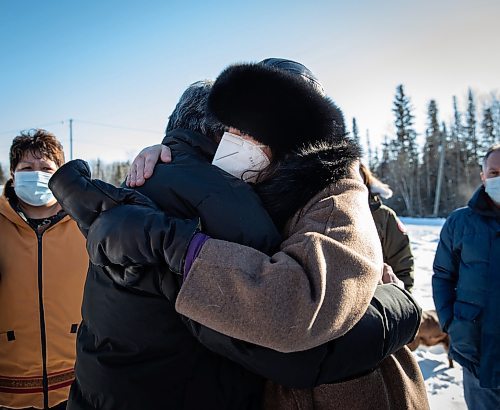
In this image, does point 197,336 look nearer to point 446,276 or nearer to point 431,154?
point 446,276

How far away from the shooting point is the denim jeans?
8.50 ft

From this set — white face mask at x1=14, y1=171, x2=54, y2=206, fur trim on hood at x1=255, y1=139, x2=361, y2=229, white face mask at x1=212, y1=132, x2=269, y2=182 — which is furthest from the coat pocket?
white face mask at x1=14, y1=171, x2=54, y2=206

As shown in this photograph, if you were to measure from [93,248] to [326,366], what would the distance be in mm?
650

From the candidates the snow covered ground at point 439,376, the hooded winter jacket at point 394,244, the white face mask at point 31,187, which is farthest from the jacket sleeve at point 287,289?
the snow covered ground at point 439,376

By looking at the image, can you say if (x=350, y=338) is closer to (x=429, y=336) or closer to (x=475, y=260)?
(x=475, y=260)

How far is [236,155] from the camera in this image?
1211 mm

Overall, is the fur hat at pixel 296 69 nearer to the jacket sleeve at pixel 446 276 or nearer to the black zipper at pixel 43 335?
the black zipper at pixel 43 335

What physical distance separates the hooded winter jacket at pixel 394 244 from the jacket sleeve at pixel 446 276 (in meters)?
0.28

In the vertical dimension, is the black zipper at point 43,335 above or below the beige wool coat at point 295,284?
below

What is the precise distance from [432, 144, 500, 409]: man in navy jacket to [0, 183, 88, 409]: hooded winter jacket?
2.56m

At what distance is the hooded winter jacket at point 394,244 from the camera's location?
130 inches

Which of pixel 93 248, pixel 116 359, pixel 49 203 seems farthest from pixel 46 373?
pixel 93 248

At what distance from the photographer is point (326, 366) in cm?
99

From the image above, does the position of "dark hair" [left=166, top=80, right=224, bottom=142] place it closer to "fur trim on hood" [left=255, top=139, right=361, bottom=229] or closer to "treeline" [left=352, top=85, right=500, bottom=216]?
"fur trim on hood" [left=255, top=139, right=361, bottom=229]
